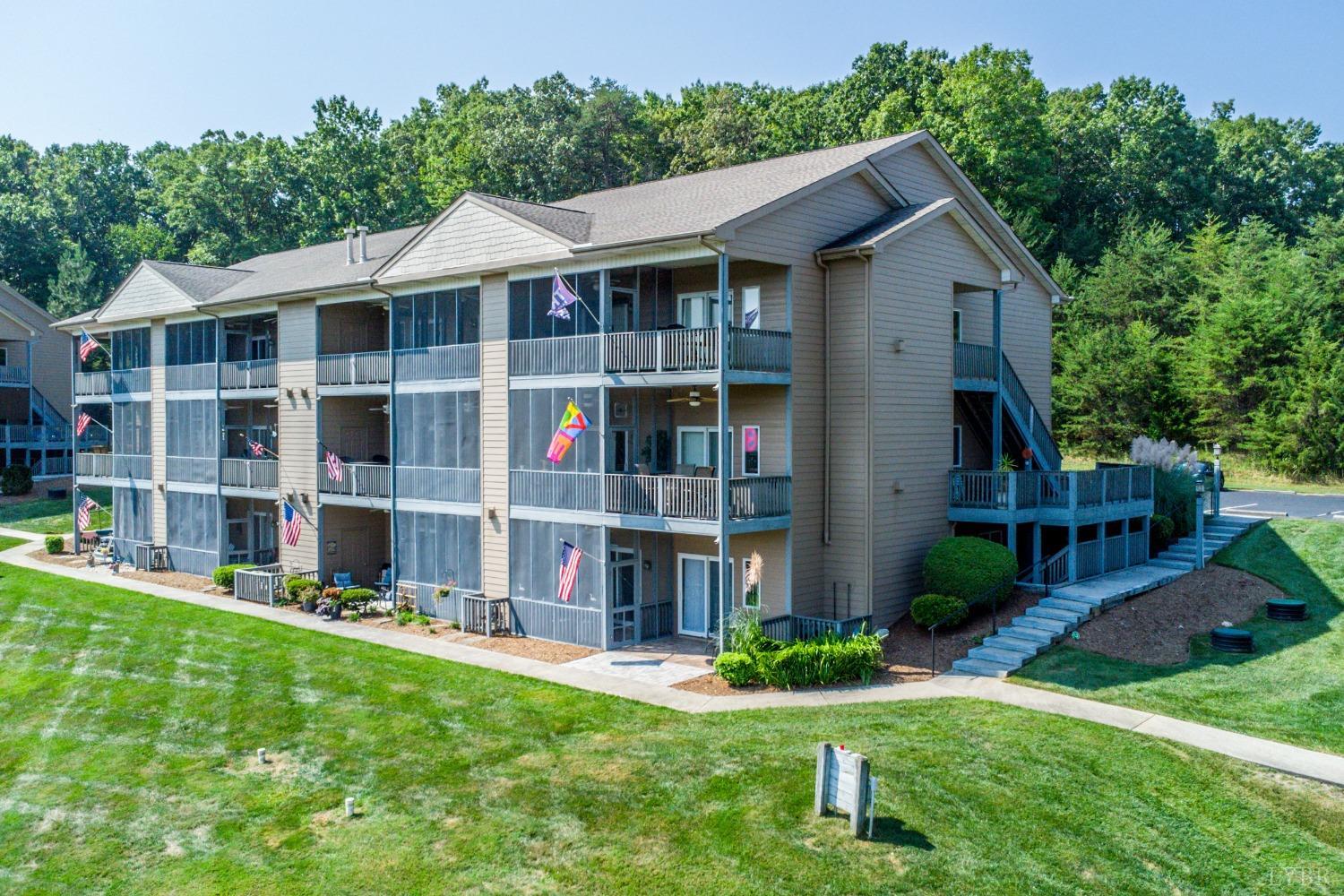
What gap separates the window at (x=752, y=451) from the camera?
73.8ft

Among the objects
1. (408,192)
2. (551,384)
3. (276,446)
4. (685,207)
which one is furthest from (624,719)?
(408,192)

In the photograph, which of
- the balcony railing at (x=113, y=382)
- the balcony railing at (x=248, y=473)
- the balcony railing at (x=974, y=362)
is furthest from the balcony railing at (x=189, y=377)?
the balcony railing at (x=974, y=362)

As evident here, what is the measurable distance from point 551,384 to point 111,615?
43.5ft

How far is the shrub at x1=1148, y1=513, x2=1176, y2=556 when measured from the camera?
2719 centimetres

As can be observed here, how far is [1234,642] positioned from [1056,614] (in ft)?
10.8

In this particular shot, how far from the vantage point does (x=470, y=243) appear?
81.9ft

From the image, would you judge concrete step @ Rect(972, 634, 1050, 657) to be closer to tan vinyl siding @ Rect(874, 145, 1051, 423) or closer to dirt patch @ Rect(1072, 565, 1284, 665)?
dirt patch @ Rect(1072, 565, 1284, 665)

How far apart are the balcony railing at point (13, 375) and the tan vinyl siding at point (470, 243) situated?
3310 cm

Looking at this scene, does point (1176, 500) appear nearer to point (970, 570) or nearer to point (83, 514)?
point (970, 570)

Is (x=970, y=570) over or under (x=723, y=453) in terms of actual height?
under

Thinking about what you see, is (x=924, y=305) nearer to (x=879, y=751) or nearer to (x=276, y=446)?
(x=879, y=751)

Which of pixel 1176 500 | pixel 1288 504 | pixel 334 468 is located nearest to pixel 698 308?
pixel 334 468

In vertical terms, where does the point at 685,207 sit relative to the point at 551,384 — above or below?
above

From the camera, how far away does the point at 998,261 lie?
2558 cm
